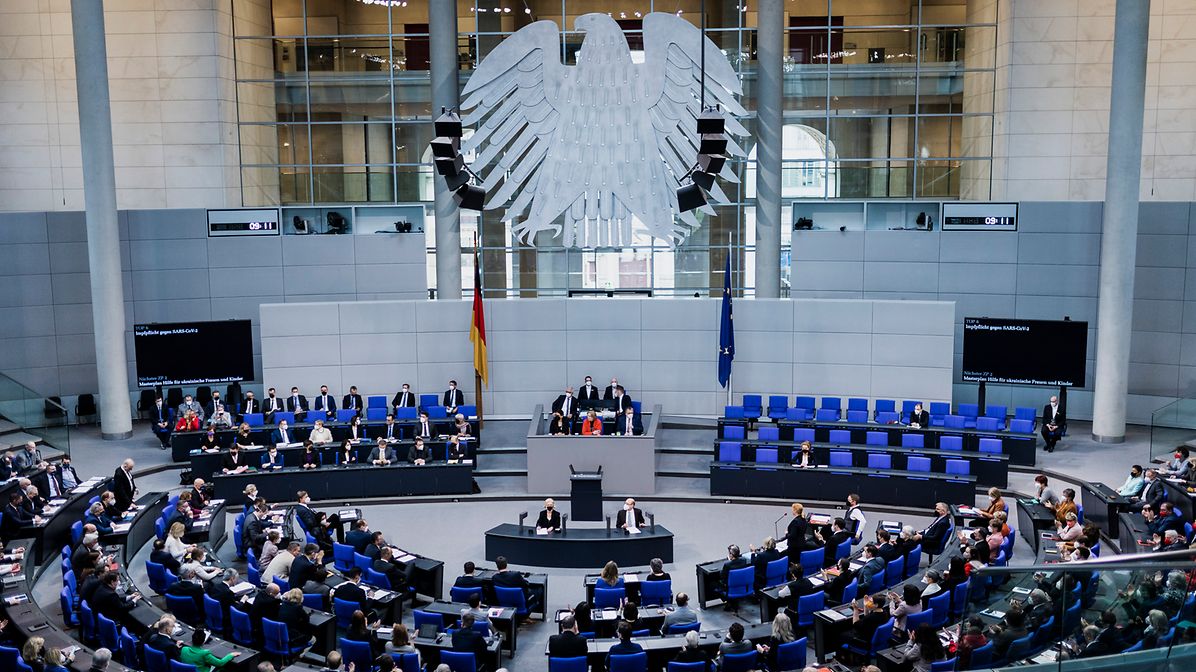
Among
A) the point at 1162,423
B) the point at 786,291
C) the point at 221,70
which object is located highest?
the point at 221,70

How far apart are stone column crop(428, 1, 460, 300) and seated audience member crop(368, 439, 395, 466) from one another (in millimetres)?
4932

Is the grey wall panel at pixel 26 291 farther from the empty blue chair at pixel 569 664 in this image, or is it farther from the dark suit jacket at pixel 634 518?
the empty blue chair at pixel 569 664

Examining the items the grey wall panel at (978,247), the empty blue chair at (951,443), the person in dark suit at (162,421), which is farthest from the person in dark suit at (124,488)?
the grey wall panel at (978,247)

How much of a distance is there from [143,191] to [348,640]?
1630 cm

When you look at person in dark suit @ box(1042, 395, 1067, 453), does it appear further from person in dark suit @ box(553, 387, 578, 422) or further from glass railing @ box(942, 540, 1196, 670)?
glass railing @ box(942, 540, 1196, 670)

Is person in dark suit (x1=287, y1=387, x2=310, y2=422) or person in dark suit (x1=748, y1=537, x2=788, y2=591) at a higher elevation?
person in dark suit (x1=287, y1=387, x2=310, y2=422)

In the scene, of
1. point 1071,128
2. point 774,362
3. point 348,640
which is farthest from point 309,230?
point 1071,128

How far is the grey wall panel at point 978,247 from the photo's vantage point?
21234 mm

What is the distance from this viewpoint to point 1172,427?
17.5 m

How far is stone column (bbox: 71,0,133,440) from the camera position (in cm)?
1922

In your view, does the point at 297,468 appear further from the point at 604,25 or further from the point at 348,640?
the point at 604,25

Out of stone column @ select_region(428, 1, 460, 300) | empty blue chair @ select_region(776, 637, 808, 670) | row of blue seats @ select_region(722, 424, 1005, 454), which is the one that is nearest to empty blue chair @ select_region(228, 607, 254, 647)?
empty blue chair @ select_region(776, 637, 808, 670)

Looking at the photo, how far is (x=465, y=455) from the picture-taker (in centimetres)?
1755

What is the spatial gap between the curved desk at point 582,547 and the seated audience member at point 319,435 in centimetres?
512
